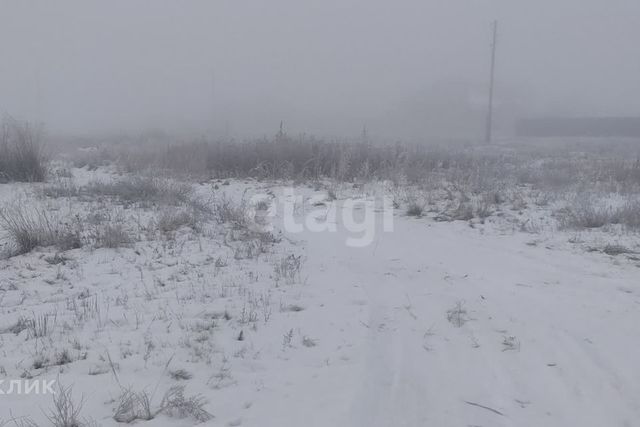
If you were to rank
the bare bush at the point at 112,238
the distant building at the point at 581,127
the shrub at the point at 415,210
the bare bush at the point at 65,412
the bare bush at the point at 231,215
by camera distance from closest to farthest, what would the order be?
the bare bush at the point at 65,412 < the bare bush at the point at 112,238 < the bare bush at the point at 231,215 < the shrub at the point at 415,210 < the distant building at the point at 581,127

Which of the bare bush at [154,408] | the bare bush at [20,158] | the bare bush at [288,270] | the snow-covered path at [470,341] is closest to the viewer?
the bare bush at [154,408]

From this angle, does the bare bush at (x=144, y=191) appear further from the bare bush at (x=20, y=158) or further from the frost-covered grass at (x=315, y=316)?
the bare bush at (x=20, y=158)

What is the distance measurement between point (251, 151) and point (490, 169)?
625cm

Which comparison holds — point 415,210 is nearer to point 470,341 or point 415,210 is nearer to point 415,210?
point 415,210

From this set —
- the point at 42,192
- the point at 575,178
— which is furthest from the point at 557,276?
the point at 42,192

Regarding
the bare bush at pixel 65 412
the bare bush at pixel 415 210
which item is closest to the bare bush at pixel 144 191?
the bare bush at pixel 415 210

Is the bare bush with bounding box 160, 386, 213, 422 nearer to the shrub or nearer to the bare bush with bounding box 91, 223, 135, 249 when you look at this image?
the bare bush with bounding box 91, 223, 135, 249

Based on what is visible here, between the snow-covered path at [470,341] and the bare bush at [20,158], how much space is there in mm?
6932

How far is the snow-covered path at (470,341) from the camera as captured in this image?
259cm

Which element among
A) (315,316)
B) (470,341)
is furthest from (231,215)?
(470,341)

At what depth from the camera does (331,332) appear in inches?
139

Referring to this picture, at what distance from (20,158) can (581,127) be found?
4307 cm

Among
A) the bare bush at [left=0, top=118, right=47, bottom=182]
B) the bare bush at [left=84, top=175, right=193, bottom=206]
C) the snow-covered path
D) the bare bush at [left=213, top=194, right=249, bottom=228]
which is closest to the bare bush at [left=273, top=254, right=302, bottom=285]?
the snow-covered path

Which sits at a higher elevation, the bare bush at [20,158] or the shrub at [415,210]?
the bare bush at [20,158]
